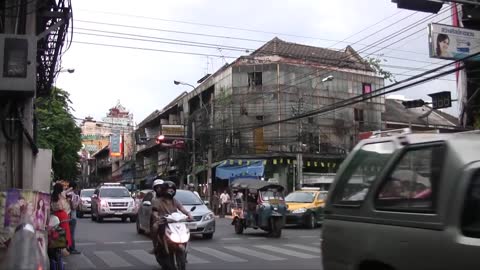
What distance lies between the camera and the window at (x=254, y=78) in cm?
4228

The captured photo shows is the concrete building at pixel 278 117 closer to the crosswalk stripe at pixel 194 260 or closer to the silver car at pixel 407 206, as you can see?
the crosswalk stripe at pixel 194 260

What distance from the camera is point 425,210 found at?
440cm

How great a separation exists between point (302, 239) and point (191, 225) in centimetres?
341

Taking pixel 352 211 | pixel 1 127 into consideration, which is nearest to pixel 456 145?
pixel 352 211

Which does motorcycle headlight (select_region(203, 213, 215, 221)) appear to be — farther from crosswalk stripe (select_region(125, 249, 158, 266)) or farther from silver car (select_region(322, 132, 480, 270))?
silver car (select_region(322, 132, 480, 270))

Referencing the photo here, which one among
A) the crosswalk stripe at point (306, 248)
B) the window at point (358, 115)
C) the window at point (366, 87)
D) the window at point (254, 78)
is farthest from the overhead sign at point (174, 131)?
the crosswalk stripe at point (306, 248)

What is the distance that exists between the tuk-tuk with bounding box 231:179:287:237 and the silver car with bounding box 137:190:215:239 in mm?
1878

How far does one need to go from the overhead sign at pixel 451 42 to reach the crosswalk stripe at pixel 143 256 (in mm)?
14100

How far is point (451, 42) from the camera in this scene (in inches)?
898

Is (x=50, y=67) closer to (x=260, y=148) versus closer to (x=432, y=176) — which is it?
(x=432, y=176)

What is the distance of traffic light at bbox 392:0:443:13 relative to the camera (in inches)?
492

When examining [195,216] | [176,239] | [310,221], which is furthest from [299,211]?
[176,239]

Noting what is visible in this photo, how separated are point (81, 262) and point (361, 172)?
874 cm

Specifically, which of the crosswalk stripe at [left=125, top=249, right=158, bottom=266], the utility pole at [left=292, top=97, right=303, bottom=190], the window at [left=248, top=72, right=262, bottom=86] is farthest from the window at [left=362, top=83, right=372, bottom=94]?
the crosswalk stripe at [left=125, top=249, right=158, bottom=266]
